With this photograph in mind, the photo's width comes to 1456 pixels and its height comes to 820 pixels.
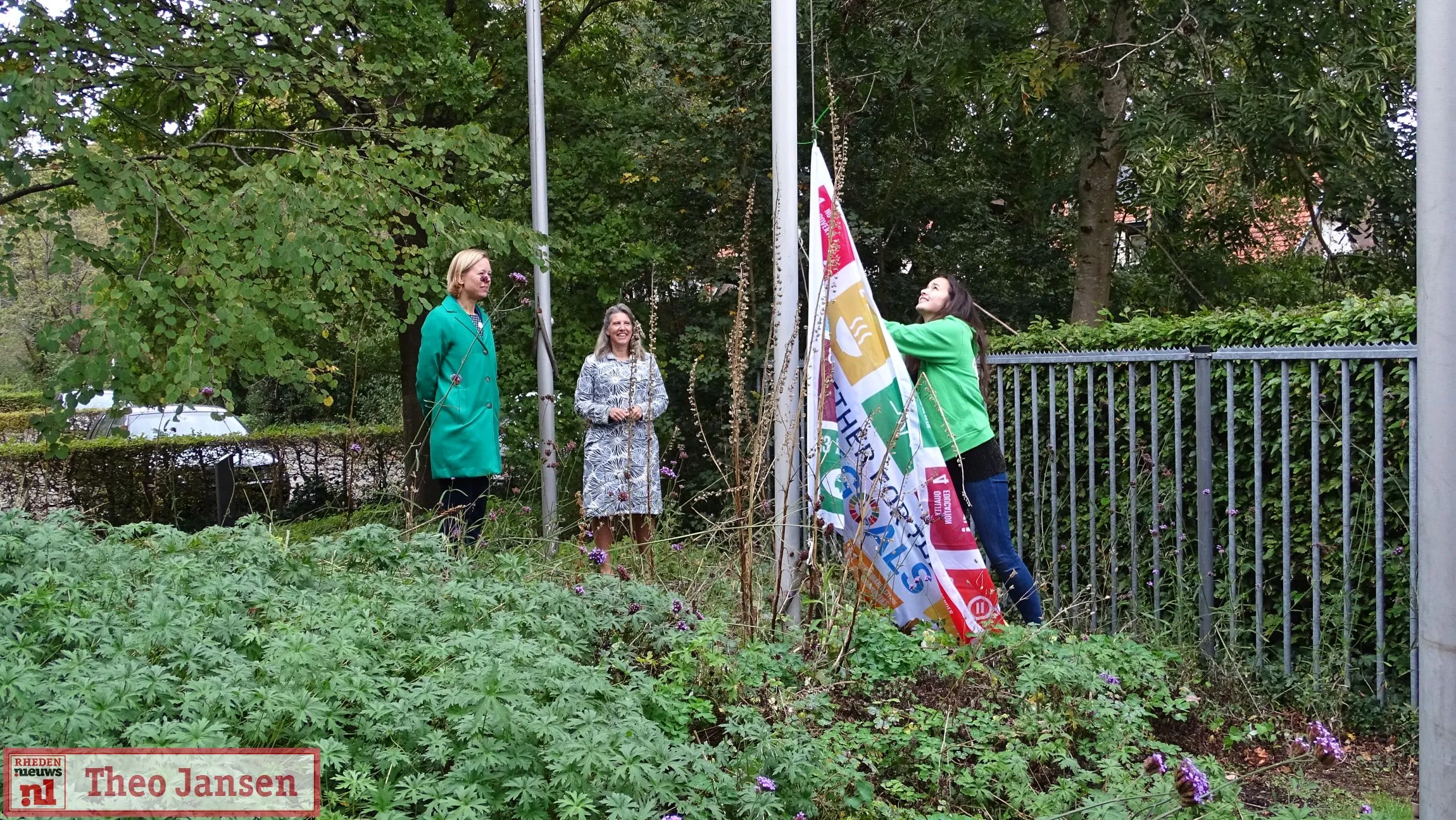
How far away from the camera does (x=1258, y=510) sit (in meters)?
4.85

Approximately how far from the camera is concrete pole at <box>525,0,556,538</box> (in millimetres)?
8047

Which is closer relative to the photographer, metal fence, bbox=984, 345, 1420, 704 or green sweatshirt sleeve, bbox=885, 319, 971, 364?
metal fence, bbox=984, 345, 1420, 704

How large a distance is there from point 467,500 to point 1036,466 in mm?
2826

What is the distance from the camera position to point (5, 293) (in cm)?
633

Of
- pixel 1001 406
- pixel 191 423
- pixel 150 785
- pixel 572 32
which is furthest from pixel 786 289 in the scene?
pixel 191 423

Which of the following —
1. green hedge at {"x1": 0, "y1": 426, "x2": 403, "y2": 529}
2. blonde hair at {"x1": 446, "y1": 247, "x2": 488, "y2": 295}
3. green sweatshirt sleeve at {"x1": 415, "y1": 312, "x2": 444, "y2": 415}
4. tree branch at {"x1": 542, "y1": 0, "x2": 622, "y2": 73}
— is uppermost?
tree branch at {"x1": 542, "y1": 0, "x2": 622, "y2": 73}

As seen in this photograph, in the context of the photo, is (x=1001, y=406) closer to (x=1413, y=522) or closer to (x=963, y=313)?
(x=963, y=313)

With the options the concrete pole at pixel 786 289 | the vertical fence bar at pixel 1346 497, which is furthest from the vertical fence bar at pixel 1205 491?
the concrete pole at pixel 786 289

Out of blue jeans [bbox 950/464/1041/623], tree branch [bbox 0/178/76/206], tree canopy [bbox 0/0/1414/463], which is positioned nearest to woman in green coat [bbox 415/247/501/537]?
tree canopy [bbox 0/0/1414/463]

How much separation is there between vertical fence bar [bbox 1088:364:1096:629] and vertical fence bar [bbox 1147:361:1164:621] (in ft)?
0.88

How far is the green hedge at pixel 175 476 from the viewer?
1074 centimetres

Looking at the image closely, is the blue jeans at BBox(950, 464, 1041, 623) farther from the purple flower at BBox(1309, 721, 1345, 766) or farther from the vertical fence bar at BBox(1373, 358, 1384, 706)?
the purple flower at BBox(1309, 721, 1345, 766)

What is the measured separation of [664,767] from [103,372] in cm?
438

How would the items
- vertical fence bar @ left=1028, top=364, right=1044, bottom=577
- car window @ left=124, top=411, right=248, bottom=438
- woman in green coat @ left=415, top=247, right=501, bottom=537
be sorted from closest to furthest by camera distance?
1. woman in green coat @ left=415, top=247, right=501, bottom=537
2. vertical fence bar @ left=1028, top=364, right=1044, bottom=577
3. car window @ left=124, top=411, right=248, bottom=438
